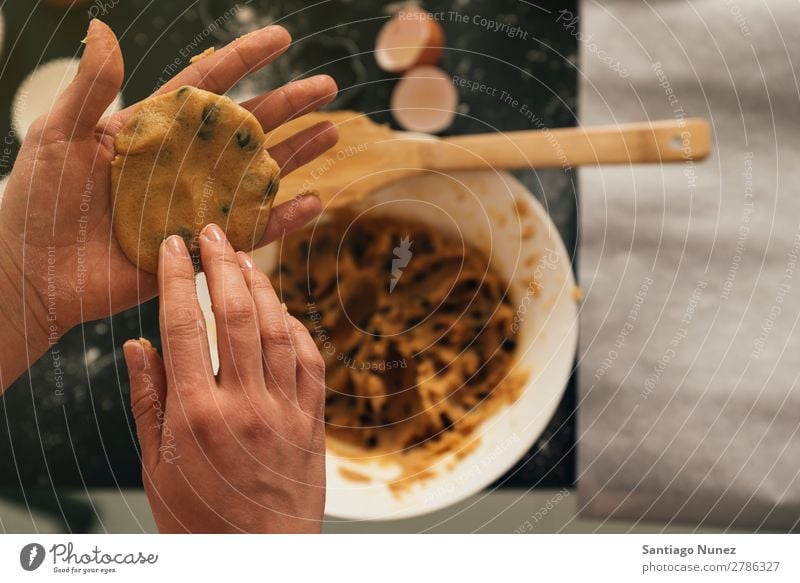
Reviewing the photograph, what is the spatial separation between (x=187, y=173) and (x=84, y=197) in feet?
0.17

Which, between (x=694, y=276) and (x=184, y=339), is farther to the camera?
(x=694, y=276)

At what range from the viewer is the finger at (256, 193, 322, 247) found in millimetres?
348

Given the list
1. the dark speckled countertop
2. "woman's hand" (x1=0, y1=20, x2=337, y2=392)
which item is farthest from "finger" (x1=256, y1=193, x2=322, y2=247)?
the dark speckled countertop

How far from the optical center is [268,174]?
A: 0.32 metres

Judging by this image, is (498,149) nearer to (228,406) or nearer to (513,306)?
(513,306)

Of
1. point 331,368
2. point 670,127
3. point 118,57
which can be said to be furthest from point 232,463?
point 670,127

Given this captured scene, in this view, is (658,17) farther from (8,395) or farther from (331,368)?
(8,395)

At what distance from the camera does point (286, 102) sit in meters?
0.35

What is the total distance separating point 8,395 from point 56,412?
3 cm

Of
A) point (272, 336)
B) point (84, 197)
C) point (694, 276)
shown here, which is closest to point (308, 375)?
point (272, 336)

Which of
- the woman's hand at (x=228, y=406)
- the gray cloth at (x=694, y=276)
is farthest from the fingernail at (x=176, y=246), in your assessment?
the gray cloth at (x=694, y=276)

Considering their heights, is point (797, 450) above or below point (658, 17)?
below

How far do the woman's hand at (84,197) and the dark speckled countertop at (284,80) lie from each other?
0.07m
